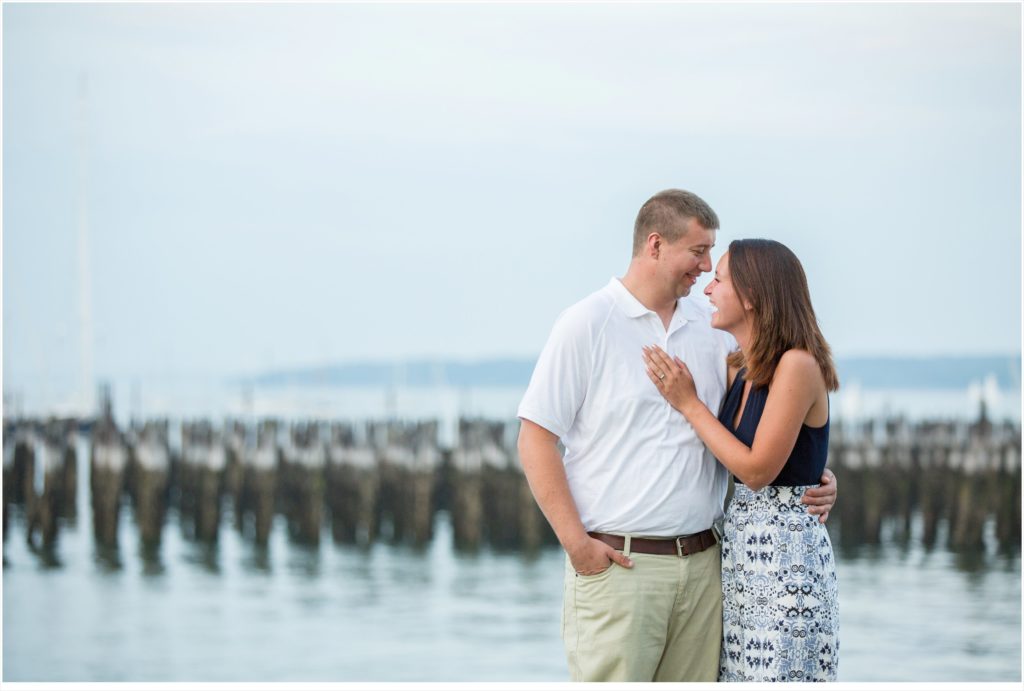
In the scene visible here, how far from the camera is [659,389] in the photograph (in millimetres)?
3307

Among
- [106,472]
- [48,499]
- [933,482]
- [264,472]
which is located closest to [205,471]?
[264,472]

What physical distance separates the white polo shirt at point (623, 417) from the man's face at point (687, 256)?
12cm

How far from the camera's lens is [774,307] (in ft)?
10.4

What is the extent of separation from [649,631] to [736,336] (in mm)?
835

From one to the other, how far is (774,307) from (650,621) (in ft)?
2.96

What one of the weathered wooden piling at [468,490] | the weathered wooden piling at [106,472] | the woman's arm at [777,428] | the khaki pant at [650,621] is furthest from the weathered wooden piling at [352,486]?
the woman's arm at [777,428]

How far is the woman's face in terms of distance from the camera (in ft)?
10.6

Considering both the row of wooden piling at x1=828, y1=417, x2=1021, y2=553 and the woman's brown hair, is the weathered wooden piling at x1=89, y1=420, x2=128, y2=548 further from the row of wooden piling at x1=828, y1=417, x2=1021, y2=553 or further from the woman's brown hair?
the woman's brown hair

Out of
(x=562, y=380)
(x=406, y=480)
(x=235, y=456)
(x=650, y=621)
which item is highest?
(x=562, y=380)

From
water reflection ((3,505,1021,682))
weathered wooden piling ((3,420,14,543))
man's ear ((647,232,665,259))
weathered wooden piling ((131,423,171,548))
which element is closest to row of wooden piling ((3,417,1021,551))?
weathered wooden piling ((131,423,171,548))

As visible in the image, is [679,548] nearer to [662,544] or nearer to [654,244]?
[662,544]

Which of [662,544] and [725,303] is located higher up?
[725,303]

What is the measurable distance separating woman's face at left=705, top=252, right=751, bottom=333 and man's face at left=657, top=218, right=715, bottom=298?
72 millimetres
